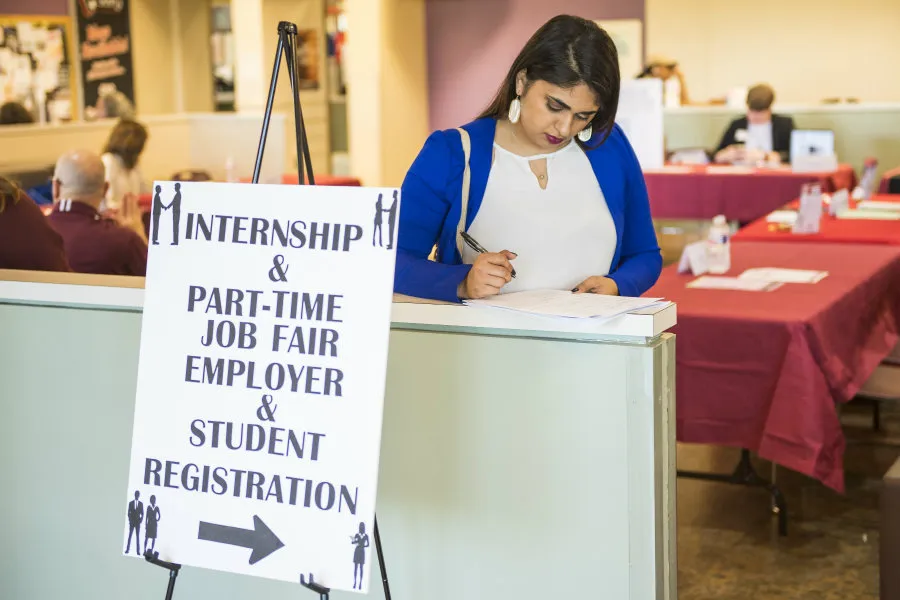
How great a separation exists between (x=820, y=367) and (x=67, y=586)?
2.01 meters

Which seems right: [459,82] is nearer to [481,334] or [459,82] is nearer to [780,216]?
[780,216]

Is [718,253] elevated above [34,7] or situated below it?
below

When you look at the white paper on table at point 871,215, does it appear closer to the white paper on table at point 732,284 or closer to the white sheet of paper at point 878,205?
the white sheet of paper at point 878,205

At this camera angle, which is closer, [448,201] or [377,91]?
[448,201]

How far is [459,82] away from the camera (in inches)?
477

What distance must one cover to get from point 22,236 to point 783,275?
241cm

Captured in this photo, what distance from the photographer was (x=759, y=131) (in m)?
7.98

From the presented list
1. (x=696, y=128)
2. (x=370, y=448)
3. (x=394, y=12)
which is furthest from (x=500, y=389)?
(x=394, y=12)

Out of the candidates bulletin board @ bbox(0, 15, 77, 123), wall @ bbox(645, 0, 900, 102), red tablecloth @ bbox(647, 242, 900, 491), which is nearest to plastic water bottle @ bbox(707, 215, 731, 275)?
red tablecloth @ bbox(647, 242, 900, 491)

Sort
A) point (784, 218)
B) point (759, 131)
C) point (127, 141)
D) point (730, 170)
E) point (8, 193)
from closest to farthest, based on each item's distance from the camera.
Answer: point (8, 193) < point (784, 218) < point (127, 141) < point (730, 170) < point (759, 131)

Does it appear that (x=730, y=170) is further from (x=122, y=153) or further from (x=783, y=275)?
(x=122, y=153)

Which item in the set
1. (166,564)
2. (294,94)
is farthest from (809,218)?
(166,564)

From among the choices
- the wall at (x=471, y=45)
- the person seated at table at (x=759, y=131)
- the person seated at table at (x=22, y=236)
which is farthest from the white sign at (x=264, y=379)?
the wall at (x=471, y=45)

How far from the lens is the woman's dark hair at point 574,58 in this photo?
2.06 m
